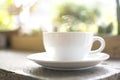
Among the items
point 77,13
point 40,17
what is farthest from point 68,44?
point 40,17

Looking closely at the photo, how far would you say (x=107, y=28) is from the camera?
3.07ft

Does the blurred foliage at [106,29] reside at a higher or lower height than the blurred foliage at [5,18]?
lower

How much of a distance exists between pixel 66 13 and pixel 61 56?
790 mm

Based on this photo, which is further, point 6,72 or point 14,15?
point 14,15

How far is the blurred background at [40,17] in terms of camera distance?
115 cm

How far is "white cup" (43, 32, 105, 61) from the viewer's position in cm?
51

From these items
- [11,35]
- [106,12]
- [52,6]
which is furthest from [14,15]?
[106,12]

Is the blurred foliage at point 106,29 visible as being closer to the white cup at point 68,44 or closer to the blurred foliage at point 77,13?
the blurred foliage at point 77,13

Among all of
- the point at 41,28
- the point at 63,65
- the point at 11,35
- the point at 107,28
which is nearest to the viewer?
the point at 63,65

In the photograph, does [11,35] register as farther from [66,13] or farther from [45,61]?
[45,61]

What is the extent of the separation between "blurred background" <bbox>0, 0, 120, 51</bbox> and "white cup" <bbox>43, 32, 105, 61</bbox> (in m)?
0.55

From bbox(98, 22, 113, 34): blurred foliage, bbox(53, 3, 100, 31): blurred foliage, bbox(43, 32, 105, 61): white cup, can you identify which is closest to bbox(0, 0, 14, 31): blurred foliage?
bbox(53, 3, 100, 31): blurred foliage

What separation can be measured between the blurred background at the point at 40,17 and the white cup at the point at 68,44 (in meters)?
0.55

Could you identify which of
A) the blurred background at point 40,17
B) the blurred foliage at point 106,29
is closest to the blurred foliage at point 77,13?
the blurred background at point 40,17
